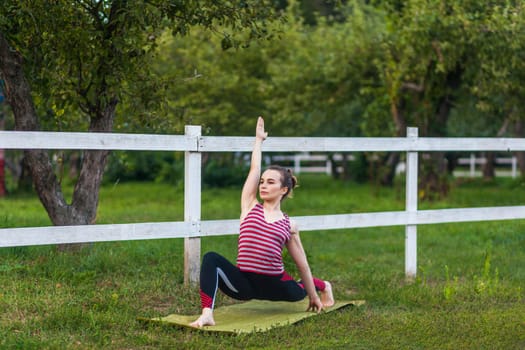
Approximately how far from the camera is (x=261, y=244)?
6070 mm

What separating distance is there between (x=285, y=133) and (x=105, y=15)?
16402mm

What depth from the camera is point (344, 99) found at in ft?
66.8

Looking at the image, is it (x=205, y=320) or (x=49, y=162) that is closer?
(x=205, y=320)

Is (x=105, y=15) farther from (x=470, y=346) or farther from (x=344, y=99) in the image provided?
(x=344, y=99)

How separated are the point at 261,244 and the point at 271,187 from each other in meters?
0.44

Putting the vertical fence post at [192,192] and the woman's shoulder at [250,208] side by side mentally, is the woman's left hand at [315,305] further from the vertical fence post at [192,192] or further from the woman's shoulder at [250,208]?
the vertical fence post at [192,192]

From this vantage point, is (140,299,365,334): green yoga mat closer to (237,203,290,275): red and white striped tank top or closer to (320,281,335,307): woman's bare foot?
(320,281,335,307): woman's bare foot

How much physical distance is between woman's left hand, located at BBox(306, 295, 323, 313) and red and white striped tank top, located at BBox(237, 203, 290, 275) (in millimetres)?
435

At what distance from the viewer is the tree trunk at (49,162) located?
7.74 meters

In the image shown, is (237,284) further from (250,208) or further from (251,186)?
(251,186)

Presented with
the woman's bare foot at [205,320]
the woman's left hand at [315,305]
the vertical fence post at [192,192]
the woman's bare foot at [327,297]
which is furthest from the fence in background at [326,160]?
the woman's bare foot at [205,320]

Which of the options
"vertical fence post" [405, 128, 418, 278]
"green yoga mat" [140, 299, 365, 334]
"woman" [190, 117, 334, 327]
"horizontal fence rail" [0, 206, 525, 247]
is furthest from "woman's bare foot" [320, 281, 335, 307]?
"vertical fence post" [405, 128, 418, 278]

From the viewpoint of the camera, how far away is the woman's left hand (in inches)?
253

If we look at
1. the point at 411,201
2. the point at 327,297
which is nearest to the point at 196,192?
the point at 327,297
